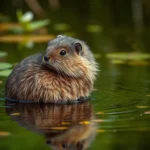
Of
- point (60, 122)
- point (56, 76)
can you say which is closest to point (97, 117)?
point (60, 122)

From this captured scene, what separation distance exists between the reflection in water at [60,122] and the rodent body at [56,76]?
20cm

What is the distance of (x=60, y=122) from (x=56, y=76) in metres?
1.32

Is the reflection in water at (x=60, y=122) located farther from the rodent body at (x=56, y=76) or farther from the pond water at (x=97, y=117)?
the rodent body at (x=56, y=76)

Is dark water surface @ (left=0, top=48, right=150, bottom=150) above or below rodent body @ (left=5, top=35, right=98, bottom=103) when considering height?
below

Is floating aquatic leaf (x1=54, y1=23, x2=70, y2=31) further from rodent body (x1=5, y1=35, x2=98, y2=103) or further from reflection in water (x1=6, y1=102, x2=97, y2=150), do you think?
reflection in water (x1=6, y1=102, x2=97, y2=150)

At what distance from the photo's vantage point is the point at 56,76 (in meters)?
8.89

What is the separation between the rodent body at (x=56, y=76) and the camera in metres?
8.77

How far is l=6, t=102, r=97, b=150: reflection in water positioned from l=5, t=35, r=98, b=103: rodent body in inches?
7.7

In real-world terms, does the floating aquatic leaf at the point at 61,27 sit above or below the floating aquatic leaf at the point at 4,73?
above

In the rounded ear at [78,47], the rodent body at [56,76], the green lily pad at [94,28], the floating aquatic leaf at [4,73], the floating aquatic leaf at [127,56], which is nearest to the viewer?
the rodent body at [56,76]

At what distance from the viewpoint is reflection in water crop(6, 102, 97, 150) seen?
22.4 ft

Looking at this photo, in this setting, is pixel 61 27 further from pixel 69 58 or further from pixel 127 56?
pixel 69 58

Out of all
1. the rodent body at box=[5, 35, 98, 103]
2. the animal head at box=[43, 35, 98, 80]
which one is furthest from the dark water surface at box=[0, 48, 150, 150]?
the animal head at box=[43, 35, 98, 80]

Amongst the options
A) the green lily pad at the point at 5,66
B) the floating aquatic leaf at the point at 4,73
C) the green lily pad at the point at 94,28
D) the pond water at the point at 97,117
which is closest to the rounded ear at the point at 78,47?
the pond water at the point at 97,117
